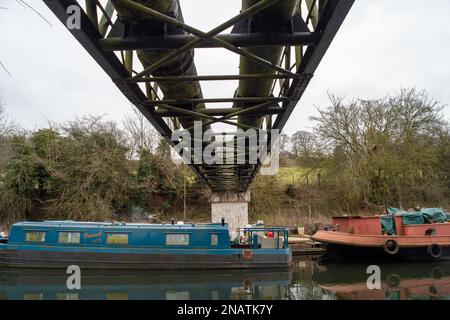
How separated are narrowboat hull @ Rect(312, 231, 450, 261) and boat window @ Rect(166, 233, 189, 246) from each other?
714 cm

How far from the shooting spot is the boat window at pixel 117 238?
1610 centimetres

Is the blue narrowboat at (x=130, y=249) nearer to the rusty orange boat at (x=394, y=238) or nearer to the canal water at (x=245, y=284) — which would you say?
the canal water at (x=245, y=284)

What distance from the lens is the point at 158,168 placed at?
28328 millimetres

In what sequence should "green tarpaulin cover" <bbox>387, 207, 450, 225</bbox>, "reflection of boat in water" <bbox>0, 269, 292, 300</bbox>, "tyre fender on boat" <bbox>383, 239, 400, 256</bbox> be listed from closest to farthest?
"reflection of boat in water" <bbox>0, 269, 292, 300</bbox> < "tyre fender on boat" <bbox>383, 239, 400, 256</bbox> < "green tarpaulin cover" <bbox>387, 207, 450, 225</bbox>

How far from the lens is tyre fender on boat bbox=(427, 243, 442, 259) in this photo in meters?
17.2

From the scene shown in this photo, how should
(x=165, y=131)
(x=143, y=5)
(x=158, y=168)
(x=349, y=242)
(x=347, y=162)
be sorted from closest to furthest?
(x=143, y=5), (x=165, y=131), (x=349, y=242), (x=347, y=162), (x=158, y=168)

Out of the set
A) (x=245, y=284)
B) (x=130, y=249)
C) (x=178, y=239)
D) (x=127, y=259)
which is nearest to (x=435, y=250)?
(x=245, y=284)

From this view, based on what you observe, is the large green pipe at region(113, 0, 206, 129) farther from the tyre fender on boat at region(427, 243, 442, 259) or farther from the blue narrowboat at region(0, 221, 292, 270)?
the tyre fender on boat at region(427, 243, 442, 259)

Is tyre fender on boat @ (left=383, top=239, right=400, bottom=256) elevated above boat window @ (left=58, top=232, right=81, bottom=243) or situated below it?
below

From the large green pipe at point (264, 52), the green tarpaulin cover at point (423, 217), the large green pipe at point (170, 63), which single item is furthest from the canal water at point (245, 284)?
the large green pipe at point (264, 52)

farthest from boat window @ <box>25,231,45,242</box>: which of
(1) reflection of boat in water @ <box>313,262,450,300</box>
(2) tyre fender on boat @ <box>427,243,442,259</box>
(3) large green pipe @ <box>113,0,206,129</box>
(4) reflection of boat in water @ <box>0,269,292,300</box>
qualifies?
(2) tyre fender on boat @ <box>427,243,442,259</box>
